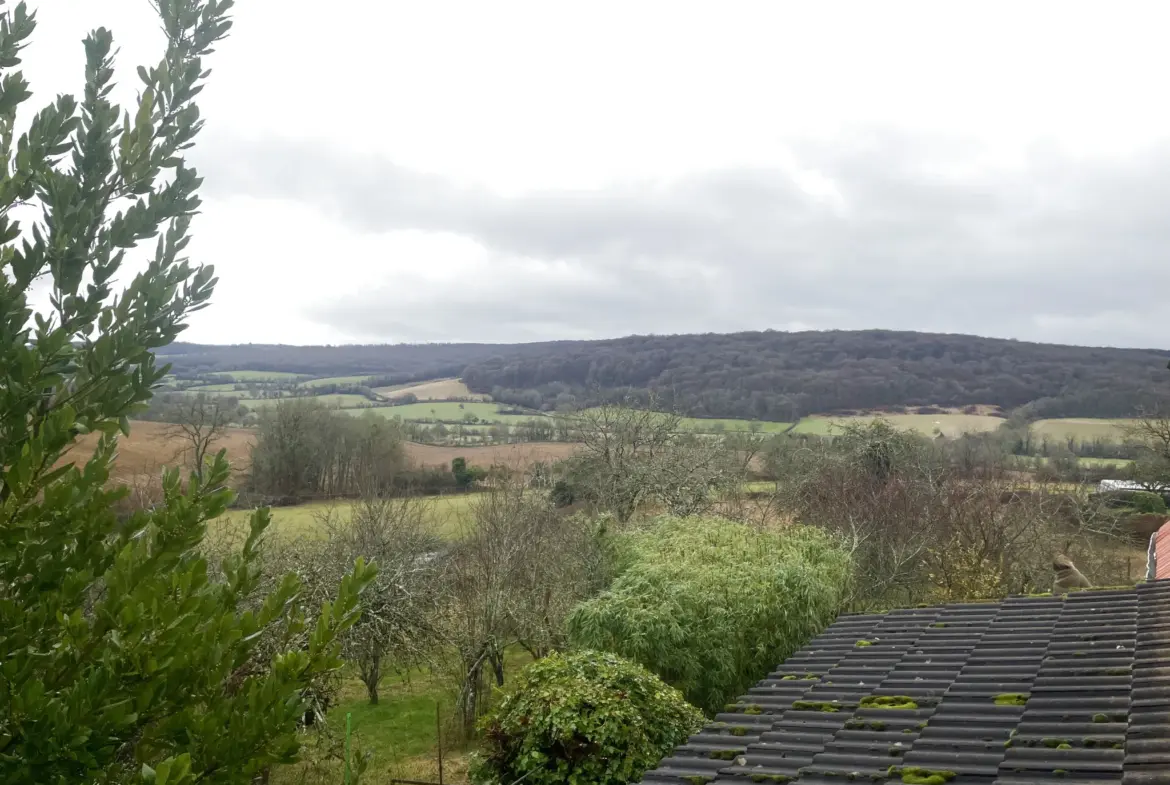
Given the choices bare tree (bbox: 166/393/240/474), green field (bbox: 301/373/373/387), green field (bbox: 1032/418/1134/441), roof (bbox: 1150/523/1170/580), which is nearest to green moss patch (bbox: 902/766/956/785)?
roof (bbox: 1150/523/1170/580)

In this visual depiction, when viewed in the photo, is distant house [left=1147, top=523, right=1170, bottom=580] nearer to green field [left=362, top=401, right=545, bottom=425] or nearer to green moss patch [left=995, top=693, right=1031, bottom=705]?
green moss patch [left=995, top=693, right=1031, bottom=705]

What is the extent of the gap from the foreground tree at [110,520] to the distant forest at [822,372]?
116ft

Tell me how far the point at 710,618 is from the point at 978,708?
6.42 meters

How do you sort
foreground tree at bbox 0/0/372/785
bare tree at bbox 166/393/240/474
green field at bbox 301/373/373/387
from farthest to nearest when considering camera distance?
green field at bbox 301/373/373/387 < bare tree at bbox 166/393/240/474 < foreground tree at bbox 0/0/372/785

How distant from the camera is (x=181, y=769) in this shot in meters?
1.88

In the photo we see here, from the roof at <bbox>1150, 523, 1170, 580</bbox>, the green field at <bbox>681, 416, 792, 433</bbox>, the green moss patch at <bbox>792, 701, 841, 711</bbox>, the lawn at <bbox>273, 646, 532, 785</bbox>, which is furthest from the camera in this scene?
the green field at <bbox>681, 416, 792, 433</bbox>

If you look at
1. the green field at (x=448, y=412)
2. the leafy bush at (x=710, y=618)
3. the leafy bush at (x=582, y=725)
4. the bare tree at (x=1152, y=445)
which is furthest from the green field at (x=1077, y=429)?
the leafy bush at (x=582, y=725)

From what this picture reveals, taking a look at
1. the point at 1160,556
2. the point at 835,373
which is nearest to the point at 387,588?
the point at 1160,556

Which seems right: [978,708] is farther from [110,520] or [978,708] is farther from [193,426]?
[193,426]

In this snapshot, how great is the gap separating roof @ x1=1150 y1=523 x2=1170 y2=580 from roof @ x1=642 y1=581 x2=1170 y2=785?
24.0ft

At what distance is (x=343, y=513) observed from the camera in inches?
1082

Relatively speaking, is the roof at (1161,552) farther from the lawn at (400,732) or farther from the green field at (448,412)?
the green field at (448,412)

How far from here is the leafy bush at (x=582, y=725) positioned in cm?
847

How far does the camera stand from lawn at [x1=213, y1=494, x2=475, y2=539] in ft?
76.0
